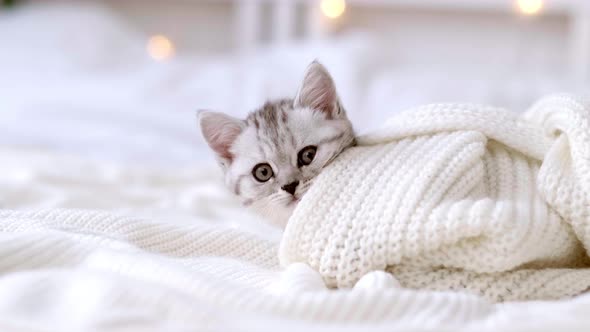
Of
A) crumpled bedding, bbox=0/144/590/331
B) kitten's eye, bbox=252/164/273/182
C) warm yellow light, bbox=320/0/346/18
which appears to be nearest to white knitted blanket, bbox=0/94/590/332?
crumpled bedding, bbox=0/144/590/331

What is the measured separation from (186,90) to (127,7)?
102cm

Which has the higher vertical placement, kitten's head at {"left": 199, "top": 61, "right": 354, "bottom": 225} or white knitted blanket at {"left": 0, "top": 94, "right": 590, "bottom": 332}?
kitten's head at {"left": 199, "top": 61, "right": 354, "bottom": 225}

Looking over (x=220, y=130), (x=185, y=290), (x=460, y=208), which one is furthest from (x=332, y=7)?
(x=185, y=290)

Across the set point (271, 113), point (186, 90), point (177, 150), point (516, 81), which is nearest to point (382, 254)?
point (271, 113)

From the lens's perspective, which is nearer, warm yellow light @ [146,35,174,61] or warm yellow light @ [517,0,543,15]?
warm yellow light @ [517,0,543,15]

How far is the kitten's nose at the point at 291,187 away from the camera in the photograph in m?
1.03

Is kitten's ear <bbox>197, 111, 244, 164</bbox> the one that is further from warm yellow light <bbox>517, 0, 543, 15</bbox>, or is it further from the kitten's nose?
warm yellow light <bbox>517, 0, 543, 15</bbox>

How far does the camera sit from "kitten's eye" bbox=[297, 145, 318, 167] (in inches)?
42.3

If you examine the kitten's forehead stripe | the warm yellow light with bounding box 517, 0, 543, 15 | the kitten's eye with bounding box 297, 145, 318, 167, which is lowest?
the kitten's eye with bounding box 297, 145, 318, 167

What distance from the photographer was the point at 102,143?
2252 millimetres

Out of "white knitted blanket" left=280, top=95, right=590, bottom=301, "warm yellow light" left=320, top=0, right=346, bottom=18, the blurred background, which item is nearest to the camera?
"white knitted blanket" left=280, top=95, right=590, bottom=301

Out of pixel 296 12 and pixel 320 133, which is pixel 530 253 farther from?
pixel 296 12

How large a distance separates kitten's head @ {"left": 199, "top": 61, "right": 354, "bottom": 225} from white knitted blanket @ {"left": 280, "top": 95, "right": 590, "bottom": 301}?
0.06m

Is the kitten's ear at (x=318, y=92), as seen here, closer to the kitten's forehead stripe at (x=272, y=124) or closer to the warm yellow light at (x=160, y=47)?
the kitten's forehead stripe at (x=272, y=124)
